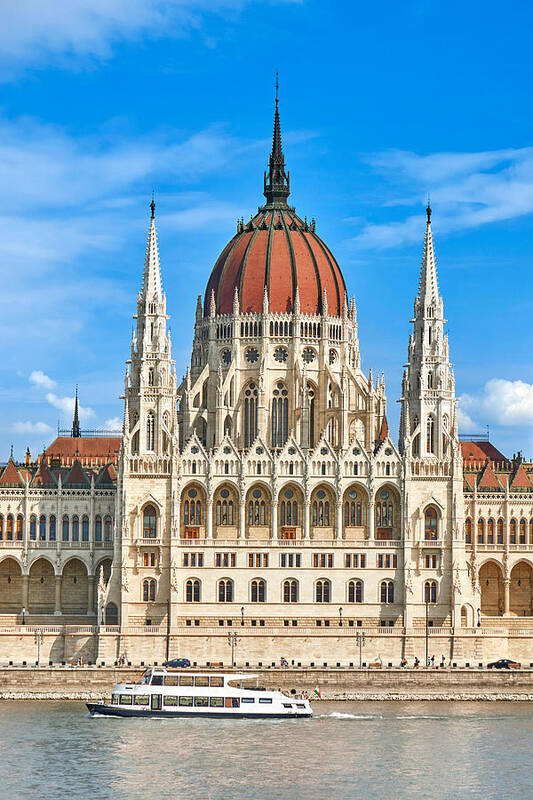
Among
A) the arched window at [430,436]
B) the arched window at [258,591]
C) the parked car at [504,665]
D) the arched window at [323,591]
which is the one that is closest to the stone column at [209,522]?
the arched window at [258,591]

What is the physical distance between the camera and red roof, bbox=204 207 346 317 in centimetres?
16312

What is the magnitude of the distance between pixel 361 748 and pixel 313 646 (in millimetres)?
32610

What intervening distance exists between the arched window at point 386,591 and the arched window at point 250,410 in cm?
2261

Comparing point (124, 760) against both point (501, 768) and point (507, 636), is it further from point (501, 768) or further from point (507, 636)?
point (507, 636)

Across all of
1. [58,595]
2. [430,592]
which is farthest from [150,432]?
[430,592]

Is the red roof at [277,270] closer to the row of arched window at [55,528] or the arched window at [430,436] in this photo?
the arched window at [430,436]

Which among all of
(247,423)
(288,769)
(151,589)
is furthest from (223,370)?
(288,769)

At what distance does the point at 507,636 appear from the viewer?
142125 mm

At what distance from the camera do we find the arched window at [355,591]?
145375 millimetres

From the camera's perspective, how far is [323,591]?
146m

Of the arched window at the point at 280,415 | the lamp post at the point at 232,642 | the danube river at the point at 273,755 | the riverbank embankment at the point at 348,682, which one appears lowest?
the danube river at the point at 273,755

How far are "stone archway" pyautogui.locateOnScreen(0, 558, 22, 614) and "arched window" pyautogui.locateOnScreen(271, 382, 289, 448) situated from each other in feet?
83.5

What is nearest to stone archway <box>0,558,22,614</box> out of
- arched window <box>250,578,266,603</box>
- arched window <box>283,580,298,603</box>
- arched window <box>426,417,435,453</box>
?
arched window <box>250,578,266,603</box>

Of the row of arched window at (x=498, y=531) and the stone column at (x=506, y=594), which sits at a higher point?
the row of arched window at (x=498, y=531)
